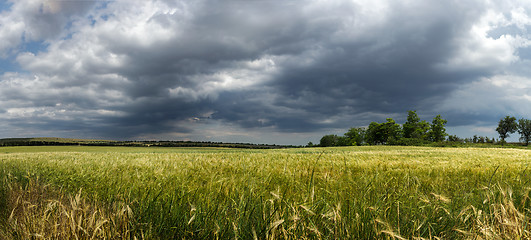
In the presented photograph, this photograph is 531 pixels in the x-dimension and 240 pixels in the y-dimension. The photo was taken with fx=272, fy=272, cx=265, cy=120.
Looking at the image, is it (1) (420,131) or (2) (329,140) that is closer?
(1) (420,131)

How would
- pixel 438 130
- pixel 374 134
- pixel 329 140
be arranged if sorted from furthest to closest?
pixel 329 140 < pixel 374 134 < pixel 438 130

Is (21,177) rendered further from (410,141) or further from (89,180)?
(410,141)

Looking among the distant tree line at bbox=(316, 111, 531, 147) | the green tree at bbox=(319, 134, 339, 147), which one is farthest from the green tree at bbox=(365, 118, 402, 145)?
the green tree at bbox=(319, 134, 339, 147)

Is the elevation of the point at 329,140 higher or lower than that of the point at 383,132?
lower

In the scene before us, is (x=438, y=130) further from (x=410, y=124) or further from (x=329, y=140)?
(x=329, y=140)

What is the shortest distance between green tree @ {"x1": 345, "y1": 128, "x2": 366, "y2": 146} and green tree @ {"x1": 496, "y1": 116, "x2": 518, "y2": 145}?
39.0 meters

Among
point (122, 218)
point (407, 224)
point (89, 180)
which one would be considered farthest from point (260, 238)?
point (89, 180)

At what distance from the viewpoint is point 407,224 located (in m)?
2.65

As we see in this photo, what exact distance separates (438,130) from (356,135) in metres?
27.8

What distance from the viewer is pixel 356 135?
304 ft

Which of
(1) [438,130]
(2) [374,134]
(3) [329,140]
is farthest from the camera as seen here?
(3) [329,140]

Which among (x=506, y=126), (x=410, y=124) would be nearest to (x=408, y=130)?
(x=410, y=124)

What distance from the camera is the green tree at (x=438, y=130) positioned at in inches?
2682

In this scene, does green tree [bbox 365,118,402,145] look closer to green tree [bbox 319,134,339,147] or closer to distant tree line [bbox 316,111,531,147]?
distant tree line [bbox 316,111,531,147]
